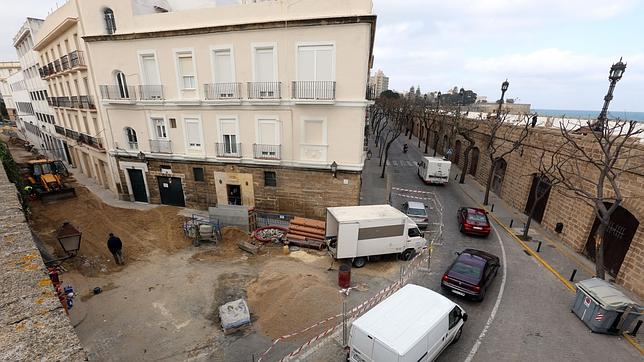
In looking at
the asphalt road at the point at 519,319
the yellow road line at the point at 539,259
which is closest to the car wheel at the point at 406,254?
the asphalt road at the point at 519,319

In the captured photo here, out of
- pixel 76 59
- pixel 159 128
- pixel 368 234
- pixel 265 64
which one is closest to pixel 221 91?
pixel 265 64

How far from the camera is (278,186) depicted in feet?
63.1

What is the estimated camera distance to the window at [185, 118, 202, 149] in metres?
19.3

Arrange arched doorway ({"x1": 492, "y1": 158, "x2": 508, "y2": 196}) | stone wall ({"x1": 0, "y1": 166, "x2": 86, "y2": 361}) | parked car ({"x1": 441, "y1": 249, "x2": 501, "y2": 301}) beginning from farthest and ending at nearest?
arched doorway ({"x1": 492, "y1": 158, "x2": 508, "y2": 196}) → parked car ({"x1": 441, "y1": 249, "x2": 501, "y2": 301}) → stone wall ({"x1": 0, "y1": 166, "x2": 86, "y2": 361})

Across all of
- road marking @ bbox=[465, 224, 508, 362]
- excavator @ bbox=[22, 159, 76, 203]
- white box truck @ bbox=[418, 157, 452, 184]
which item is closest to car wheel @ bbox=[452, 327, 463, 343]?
road marking @ bbox=[465, 224, 508, 362]

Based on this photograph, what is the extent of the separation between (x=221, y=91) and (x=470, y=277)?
54.8ft

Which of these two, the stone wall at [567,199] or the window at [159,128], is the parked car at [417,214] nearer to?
the stone wall at [567,199]

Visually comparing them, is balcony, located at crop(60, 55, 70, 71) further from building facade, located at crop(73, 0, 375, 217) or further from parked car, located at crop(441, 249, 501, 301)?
parked car, located at crop(441, 249, 501, 301)

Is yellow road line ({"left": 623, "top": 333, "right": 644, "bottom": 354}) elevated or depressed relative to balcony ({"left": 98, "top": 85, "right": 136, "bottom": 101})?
depressed

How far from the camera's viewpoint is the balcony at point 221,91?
17.8 meters

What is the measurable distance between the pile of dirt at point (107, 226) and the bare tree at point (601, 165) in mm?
19409

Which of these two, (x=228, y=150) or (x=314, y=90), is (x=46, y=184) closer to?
(x=228, y=150)

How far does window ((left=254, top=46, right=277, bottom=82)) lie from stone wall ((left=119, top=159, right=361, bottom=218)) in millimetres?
5422

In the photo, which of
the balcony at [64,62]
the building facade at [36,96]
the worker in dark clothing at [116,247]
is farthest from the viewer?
the building facade at [36,96]
